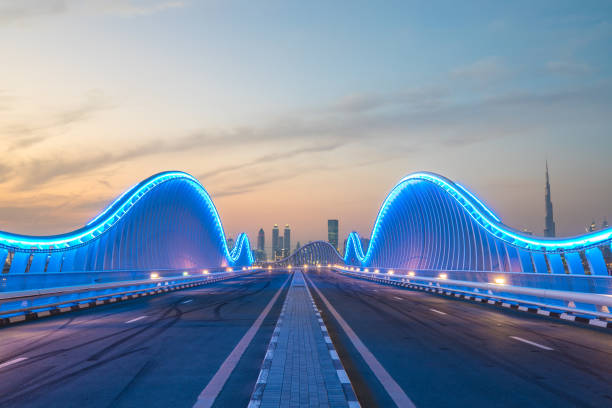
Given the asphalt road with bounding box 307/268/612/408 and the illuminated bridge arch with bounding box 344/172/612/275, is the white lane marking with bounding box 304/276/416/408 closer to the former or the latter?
the asphalt road with bounding box 307/268/612/408

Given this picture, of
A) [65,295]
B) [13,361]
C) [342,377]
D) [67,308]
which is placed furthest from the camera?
[65,295]

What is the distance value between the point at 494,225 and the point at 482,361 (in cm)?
3252

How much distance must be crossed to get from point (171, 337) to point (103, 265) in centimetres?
3262

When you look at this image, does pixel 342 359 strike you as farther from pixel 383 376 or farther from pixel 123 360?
pixel 123 360

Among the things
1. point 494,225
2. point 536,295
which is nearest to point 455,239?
point 494,225

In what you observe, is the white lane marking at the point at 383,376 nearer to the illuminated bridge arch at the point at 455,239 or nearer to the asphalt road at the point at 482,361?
the asphalt road at the point at 482,361

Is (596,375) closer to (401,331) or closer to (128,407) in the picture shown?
(401,331)

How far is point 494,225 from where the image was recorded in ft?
130

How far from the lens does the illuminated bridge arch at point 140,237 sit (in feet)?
102

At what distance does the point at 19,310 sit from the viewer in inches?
649

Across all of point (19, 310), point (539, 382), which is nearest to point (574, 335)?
point (539, 382)

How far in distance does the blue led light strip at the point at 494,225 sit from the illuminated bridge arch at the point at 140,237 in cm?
2605

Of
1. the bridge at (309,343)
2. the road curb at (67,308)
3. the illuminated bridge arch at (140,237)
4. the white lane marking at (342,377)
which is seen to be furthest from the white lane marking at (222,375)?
the illuminated bridge arch at (140,237)

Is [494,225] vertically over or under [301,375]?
over
